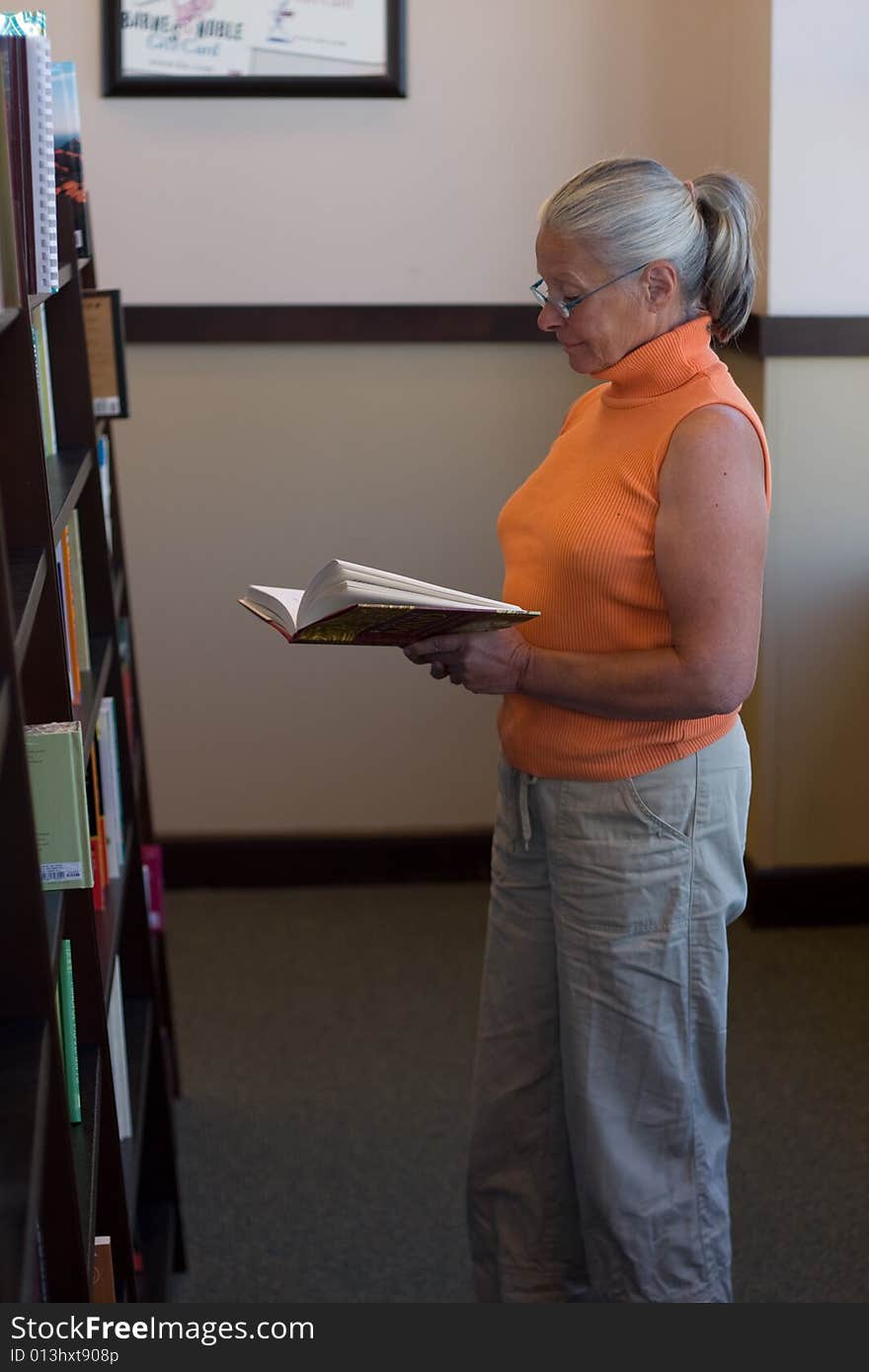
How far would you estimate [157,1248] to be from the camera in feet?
7.24

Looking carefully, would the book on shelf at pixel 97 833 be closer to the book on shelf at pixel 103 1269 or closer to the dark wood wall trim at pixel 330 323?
the book on shelf at pixel 103 1269

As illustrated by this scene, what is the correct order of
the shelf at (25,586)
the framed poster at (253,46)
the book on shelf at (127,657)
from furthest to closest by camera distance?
the framed poster at (253,46)
the book on shelf at (127,657)
the shelf at (25,586)

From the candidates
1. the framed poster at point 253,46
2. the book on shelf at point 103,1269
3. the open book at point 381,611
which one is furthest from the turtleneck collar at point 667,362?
the framed poster at point 253,46

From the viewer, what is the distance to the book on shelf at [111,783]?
2125 millimetres

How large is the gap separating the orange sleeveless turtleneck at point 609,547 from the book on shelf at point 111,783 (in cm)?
61

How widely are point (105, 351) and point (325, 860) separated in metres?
1.64

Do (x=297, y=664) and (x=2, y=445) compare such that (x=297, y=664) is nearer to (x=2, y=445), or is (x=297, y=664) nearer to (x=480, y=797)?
(x=480, y=797)

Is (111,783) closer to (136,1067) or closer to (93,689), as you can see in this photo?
(93,689)

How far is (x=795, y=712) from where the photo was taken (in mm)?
3385

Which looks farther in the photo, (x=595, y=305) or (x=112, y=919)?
(x=112, y=919)

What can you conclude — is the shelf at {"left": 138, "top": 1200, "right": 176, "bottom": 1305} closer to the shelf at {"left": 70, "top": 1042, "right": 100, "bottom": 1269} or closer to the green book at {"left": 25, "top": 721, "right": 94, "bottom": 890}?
the shelf at {"left": 70, "top": 1042, "right": 100, "bottom": 1269}

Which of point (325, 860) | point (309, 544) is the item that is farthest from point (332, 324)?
point (325, 860)

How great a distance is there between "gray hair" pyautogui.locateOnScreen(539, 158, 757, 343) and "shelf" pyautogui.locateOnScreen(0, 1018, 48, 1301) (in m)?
1.02

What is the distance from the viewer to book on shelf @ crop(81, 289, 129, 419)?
2449 millimetres
